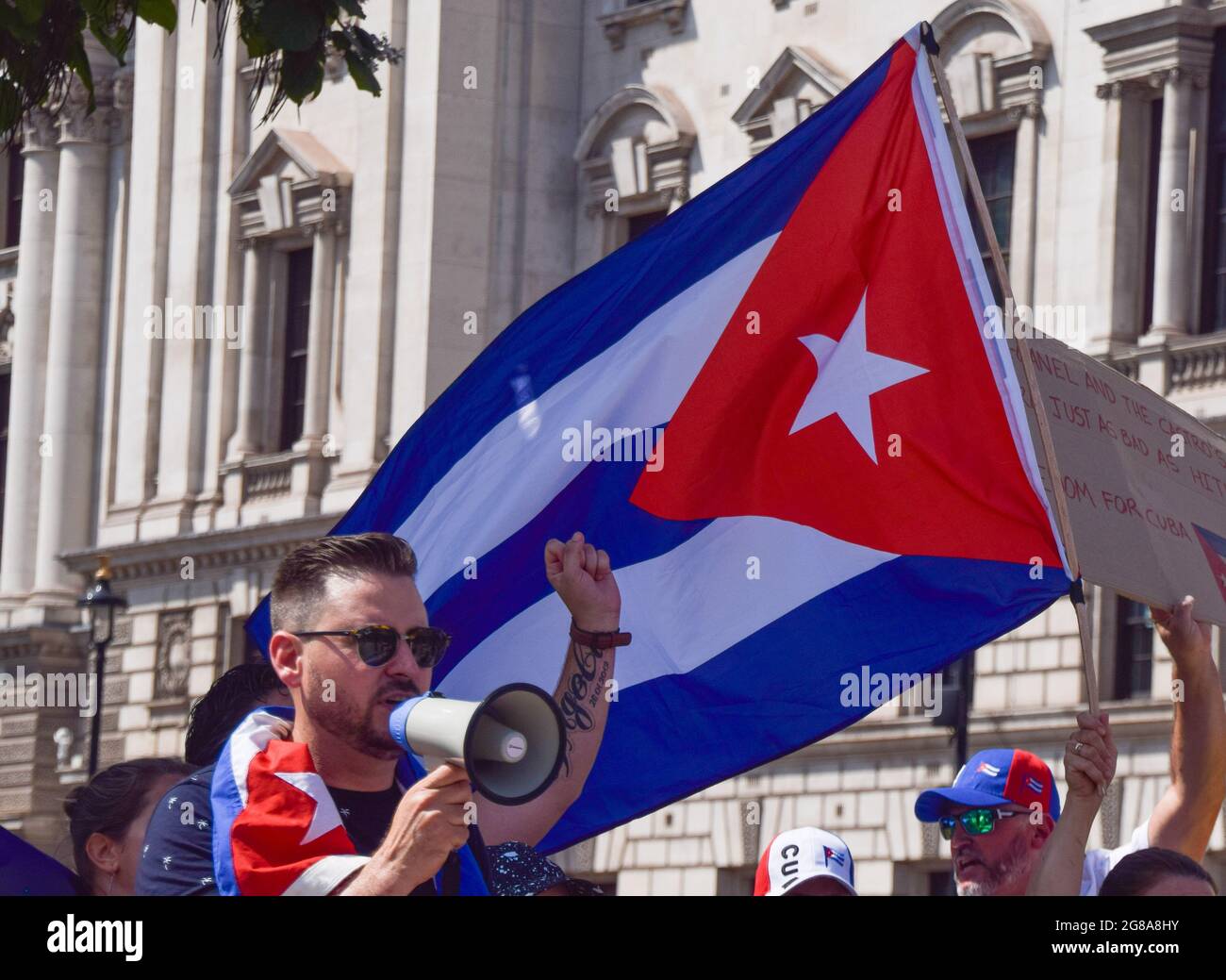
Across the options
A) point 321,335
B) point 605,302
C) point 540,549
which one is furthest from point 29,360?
point 540,549

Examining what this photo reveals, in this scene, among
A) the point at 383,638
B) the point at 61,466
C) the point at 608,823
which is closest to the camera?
the point at 383,638

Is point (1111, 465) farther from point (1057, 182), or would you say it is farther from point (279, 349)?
point (279, 349)

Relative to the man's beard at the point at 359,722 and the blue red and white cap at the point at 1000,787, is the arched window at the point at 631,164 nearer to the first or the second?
the blue red and white cap at the point at 1000,787

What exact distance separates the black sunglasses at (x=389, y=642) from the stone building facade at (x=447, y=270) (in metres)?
19.5

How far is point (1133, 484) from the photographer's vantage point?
6527 millimetres

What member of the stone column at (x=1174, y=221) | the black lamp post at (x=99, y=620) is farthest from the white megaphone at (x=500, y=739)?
the black lamp post at (x=99, y=620)

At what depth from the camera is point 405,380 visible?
31.6 m

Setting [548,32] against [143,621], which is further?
[143,621]

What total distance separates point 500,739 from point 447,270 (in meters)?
28.1

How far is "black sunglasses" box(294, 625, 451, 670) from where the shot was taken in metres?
4.42

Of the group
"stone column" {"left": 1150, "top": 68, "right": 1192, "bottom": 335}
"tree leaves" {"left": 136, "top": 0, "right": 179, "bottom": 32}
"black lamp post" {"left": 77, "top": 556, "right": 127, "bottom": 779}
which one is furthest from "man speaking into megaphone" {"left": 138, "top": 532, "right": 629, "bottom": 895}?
"black lamp post" {"left": 77, "top": 556, "right": 127, "bottom": 779}

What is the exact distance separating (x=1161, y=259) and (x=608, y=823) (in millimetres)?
19078

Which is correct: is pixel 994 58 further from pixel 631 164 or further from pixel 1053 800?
pixel 1053 800

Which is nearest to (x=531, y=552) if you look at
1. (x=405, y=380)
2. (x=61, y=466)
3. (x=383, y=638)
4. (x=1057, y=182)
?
(x=383, y=638)
